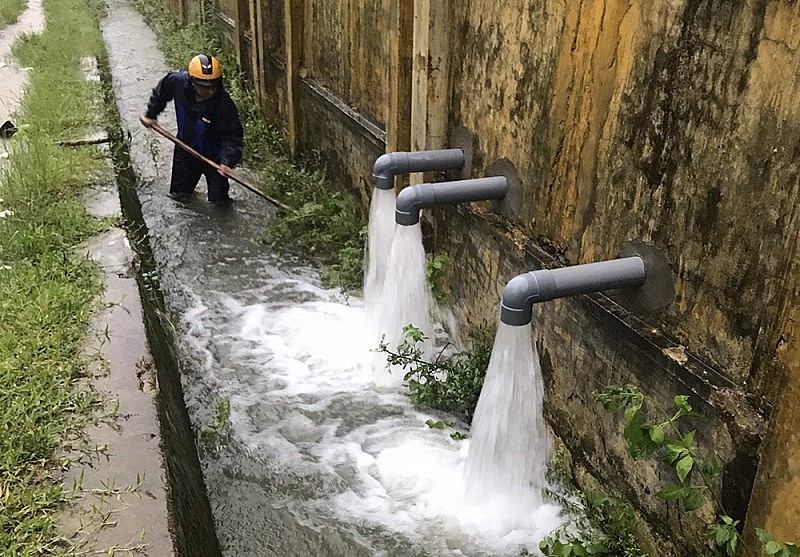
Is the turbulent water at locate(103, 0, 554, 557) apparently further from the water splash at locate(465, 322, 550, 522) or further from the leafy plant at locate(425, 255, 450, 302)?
the leafy plant at locate(425, 255, 450, 302)

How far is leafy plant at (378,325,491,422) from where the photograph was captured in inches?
157

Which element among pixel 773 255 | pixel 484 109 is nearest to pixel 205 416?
pixel 484 109

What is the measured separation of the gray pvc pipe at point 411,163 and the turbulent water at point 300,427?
3.72 feet

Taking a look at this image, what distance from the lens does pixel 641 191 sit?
2828mm

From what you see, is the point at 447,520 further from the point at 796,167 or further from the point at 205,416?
the point at 796,167

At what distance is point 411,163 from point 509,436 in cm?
169

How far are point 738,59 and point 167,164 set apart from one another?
671 centimetres

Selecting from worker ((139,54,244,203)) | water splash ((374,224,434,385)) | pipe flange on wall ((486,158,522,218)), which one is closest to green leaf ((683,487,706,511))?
pipe flange on wall ((486,158,522,218))

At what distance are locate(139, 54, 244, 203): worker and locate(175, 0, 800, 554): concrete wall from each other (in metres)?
2.70

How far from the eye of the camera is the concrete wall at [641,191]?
2.24 meters

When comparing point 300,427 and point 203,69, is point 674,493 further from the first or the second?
point 203,69

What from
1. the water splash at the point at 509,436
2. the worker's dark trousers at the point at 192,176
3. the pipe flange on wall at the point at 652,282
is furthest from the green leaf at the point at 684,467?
the worker's dark trousers at the point at 192,176

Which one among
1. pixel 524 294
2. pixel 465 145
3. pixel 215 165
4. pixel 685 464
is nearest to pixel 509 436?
pixel 524 294

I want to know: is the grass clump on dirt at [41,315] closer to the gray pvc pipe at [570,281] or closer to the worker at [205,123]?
the worker at [205,123]
